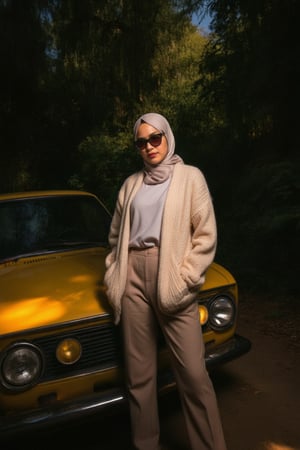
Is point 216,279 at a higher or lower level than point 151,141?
lower

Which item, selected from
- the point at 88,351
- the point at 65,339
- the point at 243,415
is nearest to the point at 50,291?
the point at 65,339

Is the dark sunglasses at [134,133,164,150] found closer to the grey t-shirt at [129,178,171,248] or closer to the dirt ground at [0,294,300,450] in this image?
the grey t-shirt at [129,178,171,248]

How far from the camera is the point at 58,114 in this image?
583 inches

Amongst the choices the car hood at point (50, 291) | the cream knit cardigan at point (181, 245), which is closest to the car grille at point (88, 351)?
the car hood at point (50, 291)

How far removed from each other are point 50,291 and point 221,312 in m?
1.22

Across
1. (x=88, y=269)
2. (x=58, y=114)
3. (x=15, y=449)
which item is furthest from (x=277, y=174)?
(x=58, y=114)

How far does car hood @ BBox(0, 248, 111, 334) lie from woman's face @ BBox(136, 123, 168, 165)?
966 mm

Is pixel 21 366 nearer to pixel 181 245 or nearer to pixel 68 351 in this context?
pixel 68 351

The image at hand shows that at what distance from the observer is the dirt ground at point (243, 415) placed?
10.1ft

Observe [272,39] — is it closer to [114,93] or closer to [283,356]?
[283,356]

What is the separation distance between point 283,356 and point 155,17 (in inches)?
373

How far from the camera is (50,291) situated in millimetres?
3010

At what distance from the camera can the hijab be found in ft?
8.75

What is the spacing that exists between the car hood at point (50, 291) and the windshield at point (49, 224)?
0.19 meters
